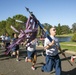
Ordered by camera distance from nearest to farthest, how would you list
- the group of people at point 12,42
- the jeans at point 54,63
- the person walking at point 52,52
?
the person walking at point 52,52, the jeans at point 54,63, the group of people at point 12,42

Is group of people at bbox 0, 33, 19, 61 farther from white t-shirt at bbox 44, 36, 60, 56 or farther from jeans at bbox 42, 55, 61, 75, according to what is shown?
white t-shirt at bbox 44, 36, 60, 56

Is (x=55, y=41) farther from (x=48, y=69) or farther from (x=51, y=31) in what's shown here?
(x=48, y=69)

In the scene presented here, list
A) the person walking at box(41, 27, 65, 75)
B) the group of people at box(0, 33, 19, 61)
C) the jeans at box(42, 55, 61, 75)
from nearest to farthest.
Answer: the person walking at box(41, 27, 65, 75) → the jeans at box(42, 55, 61, 75) → the group of people at box(0, 33, 19, 61)

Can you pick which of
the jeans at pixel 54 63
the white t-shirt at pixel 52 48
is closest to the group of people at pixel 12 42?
the jeans at pixel 54 63

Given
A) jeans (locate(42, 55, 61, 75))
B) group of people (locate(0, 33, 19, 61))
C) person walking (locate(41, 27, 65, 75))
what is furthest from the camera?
group of people (locate(0, 33, 19, 61))

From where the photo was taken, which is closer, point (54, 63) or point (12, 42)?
point (54, 63)

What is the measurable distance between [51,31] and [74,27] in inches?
7031

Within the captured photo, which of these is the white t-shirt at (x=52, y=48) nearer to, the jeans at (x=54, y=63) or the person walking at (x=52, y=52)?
the person walking at (x=52, y=52)

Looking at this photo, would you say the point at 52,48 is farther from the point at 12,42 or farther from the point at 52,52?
the point at 12,42

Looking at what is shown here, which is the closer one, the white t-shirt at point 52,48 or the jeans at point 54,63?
the white t-shirt at point 52,48

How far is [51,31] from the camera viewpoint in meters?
7.09

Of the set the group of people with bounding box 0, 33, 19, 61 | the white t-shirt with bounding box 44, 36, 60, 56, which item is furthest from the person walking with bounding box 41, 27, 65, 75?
the group of people with bounding box 0, 33, 19, 61

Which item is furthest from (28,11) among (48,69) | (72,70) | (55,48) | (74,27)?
(74,27)

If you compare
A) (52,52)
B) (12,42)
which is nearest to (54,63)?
(52,52)
